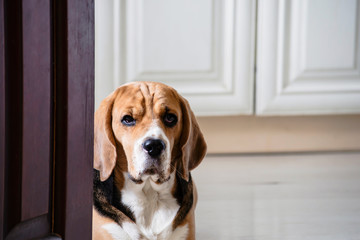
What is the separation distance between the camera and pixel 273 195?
1.40 m

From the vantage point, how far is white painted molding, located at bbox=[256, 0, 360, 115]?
5.90ft

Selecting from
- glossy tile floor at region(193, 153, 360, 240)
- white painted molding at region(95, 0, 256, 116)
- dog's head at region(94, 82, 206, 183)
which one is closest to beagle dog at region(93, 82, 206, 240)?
dog's head at region(94, 82, 206, 183)

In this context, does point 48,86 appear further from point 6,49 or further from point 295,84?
point 295,84

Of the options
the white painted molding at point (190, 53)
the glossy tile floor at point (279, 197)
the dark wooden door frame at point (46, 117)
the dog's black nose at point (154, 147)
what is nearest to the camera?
the dark wooden door frame at point (46, 117)

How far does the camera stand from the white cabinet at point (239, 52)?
1.76 meters

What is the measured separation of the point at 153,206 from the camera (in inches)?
33.5

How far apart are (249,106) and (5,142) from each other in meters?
1.43

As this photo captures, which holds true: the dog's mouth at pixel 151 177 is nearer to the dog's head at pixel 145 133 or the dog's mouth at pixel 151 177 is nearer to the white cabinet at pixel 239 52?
the dog's head at pixel 145 133

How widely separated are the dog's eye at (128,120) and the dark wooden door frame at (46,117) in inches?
11.9

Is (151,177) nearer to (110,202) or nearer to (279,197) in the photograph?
(110,202)

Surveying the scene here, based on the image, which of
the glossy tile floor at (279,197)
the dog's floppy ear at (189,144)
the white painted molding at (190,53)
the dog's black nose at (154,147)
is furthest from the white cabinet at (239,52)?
the dog's black nose at (154,147)

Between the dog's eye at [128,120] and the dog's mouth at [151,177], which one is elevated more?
the dog's eye at [128,120]

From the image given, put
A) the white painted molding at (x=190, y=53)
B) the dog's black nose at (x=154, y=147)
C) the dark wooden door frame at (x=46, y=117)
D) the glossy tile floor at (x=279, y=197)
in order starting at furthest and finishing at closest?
the white painted molding at (x=190, y=53)
the glossy tile floor at (x=279, y=197)
the dog's black nose at (x=154, y=147)
the dark wooden door frame at (x=46, y=117)

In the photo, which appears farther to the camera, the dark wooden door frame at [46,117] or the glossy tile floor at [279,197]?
the glossy tile floor at [279,197]
